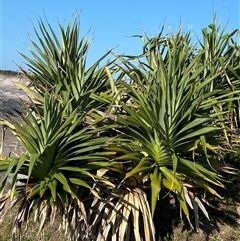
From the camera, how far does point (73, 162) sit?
433cm

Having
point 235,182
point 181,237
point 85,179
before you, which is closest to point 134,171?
point 85,179

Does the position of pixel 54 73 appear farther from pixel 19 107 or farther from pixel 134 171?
pixel 19 107

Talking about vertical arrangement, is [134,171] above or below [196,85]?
below

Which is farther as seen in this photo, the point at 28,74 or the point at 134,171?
the point at 28,74

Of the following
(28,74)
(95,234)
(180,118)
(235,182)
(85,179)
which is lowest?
(95,234)

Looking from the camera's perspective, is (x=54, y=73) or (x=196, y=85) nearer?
(x=196, y=85)

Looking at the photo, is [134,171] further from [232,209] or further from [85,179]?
[232,209]

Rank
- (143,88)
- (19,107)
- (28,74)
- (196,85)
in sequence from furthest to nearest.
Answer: (19,107) < (28,74) < (196,85) < (143,88)

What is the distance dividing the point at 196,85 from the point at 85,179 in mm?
1607

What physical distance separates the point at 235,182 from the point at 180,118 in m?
1.91

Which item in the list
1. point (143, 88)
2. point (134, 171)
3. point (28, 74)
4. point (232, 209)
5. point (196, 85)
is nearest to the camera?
point (134, 171)

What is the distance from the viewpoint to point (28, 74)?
5.75 m

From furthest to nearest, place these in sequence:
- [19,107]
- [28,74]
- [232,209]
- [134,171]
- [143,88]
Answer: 1. [19,107]
2. [28,74]
3. [232,209]
4. [143,88]
5. [134,171]

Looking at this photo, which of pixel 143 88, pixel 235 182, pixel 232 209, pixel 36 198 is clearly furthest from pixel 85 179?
pixel 235 182
